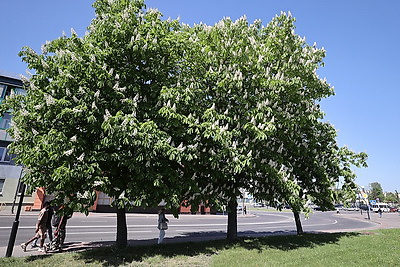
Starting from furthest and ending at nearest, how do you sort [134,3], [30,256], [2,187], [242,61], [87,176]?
[2,187] < [242,61] < [134,3] < [30,256] < [87,176]

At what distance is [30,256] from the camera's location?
30.0 feet

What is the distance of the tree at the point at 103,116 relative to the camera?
7.93m

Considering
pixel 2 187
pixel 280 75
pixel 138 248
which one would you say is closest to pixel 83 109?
pixel 138 248

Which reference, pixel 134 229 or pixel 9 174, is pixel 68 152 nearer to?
pixel 134 229

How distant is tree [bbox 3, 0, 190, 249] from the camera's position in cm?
793

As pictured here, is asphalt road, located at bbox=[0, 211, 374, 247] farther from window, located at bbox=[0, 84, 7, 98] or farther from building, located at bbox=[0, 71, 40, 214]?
window, located at bbox=[0, 84, 7, 98]

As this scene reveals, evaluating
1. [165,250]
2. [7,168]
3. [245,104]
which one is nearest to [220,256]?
[165,250]

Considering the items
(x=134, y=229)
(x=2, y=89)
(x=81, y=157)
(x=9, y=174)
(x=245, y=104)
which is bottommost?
(x=134, y=229)

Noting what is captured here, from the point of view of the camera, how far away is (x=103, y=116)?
844cm

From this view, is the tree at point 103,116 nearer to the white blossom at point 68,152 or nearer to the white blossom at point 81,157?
the white blossom at point 68,152

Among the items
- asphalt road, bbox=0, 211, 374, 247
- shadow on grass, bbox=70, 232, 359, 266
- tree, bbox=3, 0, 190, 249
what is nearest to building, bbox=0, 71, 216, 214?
asphalt road, bbox=0, 211, 374, 247

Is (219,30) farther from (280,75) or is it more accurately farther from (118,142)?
(118,142)

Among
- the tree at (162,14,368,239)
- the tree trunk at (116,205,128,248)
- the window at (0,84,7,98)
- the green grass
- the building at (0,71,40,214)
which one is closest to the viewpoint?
the green grass

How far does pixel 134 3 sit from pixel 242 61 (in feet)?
17.1
